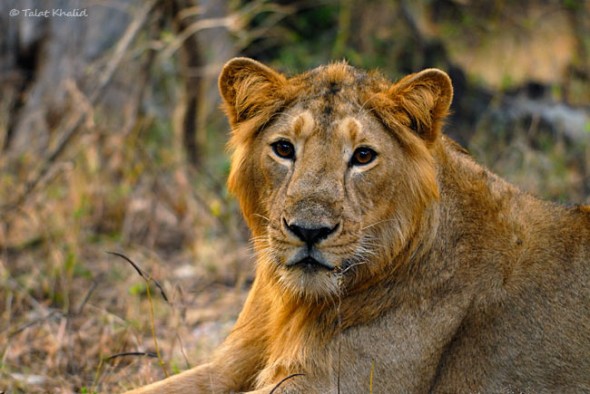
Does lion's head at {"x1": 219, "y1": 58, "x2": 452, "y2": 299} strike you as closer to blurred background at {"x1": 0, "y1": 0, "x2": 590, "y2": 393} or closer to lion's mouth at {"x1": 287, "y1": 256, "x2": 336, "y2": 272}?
lion's mouth at {"x1": 287, "y1": 256, "x2": 336, "y2": 272}

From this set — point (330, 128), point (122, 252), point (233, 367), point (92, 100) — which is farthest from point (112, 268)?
point (330, 128)

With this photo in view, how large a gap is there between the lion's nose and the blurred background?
5.25 feet

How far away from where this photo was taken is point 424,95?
452 centimetres

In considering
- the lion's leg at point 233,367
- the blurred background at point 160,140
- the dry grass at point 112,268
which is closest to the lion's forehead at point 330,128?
the lion's leg at point 233,367

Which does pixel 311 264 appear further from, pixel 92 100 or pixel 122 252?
pixel 92 100

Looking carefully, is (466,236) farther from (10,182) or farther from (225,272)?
(10,182)

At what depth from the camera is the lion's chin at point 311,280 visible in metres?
4.25

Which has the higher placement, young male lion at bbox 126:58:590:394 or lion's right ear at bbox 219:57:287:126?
lion's right ear at bbox 219:57:287:126

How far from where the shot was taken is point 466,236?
15.3ft

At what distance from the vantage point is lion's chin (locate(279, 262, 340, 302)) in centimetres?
425

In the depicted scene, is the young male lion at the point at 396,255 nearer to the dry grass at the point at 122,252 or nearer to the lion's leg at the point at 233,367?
the lion's leg at the point at 233,367

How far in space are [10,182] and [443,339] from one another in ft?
17.4

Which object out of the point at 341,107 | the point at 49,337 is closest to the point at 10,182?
the point at 49,337

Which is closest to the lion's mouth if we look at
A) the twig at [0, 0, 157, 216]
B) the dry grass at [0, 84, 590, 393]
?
the dry grass at [0, 84, 590, 393]
